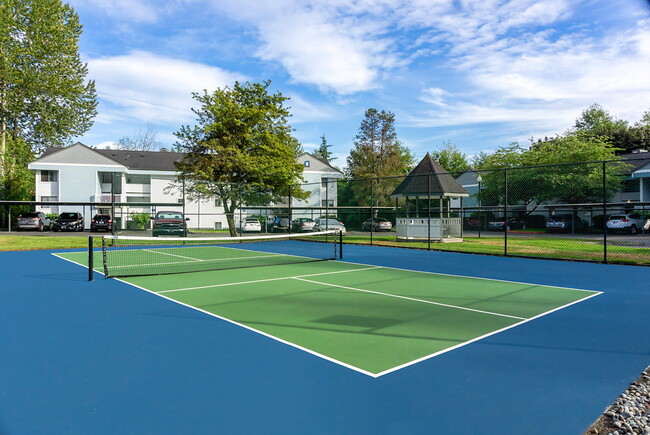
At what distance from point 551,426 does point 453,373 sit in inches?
44.8

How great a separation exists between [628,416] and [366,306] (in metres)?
4.32

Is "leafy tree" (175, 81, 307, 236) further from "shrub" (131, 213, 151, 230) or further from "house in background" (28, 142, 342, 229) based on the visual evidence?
"house in background" (28, 142, 342, 229)

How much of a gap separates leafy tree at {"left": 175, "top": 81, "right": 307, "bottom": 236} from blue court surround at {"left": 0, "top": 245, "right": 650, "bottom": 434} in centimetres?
1774

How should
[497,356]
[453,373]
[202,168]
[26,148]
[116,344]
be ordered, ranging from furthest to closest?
[26,148] < [202,168] < [116,344] < [497,356] < [453,373]

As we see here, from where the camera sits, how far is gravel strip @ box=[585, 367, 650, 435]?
3211 mm

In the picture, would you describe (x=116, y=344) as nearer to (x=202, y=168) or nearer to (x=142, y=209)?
(x=202, y=168)

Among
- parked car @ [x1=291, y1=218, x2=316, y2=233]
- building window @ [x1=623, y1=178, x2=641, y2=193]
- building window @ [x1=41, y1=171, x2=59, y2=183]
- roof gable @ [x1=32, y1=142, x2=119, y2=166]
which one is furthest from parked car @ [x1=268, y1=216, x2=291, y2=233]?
building window @ [x1=623, y1=178, x2=641, y2=193]

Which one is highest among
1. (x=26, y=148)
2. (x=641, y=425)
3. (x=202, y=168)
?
(x=26, y=148)

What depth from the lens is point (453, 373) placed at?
14.0 ft

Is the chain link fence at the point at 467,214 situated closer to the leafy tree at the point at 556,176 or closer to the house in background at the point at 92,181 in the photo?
the leafy tree at the point at 556,176

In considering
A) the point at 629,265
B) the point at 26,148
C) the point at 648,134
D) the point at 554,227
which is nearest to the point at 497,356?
the point at 629,265

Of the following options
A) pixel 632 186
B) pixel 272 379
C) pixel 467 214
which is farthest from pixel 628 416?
pixel 467 214

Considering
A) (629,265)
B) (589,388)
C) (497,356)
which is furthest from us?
(629,265)

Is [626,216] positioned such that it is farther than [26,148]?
No
